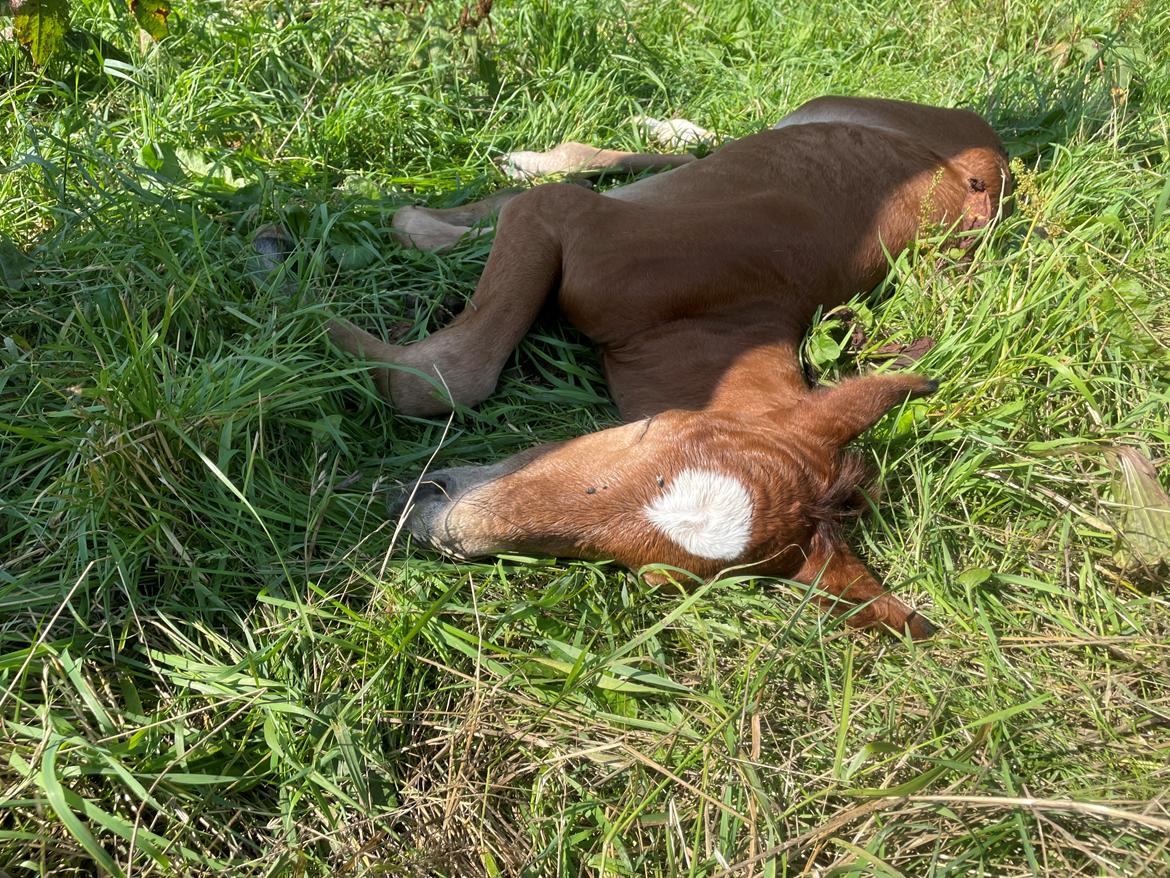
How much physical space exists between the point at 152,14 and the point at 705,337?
289 centimetres

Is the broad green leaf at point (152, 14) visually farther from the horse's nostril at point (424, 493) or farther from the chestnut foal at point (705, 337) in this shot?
the horse's nostril at point (424, 493)

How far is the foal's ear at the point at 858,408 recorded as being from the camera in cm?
323

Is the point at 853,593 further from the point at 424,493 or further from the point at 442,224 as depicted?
the point at 442,224

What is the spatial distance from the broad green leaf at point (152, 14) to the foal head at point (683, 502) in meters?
2.68

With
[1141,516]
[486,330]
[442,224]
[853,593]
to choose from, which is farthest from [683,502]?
[442,224]

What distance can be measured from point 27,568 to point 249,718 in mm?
790

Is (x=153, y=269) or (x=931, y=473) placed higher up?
(x=153, y=269)

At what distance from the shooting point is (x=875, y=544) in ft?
11.4

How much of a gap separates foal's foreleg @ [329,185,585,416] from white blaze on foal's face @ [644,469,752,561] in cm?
94

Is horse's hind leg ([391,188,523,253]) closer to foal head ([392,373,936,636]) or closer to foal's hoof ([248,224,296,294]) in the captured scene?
foal's hoof ([248,224,296,294])

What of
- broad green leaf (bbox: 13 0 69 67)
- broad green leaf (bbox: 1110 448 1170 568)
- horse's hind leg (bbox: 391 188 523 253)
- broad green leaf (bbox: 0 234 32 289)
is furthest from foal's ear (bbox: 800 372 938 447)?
broad green leaf (bbox: 13 0 69 67)

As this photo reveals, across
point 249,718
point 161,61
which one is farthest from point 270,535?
point 161,61

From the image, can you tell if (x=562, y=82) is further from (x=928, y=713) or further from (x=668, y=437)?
(x=928, y=713)

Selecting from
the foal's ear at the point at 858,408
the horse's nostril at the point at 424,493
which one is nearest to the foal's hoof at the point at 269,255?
the horse's nostril at the point at 424,493
